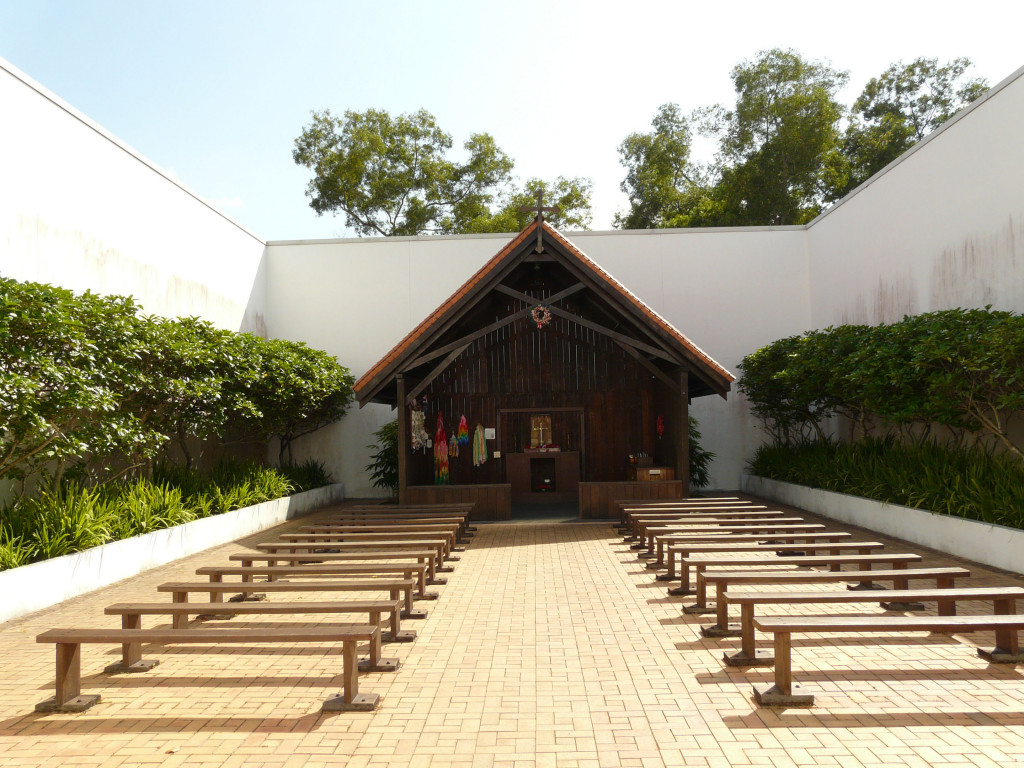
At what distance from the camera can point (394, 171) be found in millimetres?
31141

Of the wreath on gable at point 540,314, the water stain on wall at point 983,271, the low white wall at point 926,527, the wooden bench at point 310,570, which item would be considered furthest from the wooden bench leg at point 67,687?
the water stain on wall at point 983,271

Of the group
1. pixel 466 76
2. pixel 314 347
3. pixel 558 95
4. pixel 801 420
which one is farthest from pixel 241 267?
pixel 801 420

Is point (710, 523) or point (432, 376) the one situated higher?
point (432, 376)

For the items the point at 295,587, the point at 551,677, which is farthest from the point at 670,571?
the point at 295,587

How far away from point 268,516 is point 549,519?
518cm

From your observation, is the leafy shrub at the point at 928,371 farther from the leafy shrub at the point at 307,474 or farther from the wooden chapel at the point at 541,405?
the leafy shrub at the point at 307,474

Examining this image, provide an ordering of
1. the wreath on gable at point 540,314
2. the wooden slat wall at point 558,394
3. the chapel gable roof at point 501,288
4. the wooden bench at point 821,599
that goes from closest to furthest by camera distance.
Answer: the wooden bench at point 821,599 < the chapel gable roof at point 501,288 < the wreath on gable at point 540,314 < the wooden slat wall at point 558,394

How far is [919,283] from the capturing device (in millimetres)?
13633

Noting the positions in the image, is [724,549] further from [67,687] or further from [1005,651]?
[67,687]

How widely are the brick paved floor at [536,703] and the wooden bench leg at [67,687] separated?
0.08 meters

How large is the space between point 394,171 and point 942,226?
22827 mm

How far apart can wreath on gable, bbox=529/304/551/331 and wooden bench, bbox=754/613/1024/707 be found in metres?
9.25

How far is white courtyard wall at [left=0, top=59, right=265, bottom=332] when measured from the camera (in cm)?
1051

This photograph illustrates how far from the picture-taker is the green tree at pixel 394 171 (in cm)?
3075
